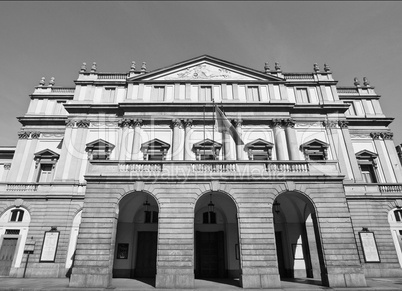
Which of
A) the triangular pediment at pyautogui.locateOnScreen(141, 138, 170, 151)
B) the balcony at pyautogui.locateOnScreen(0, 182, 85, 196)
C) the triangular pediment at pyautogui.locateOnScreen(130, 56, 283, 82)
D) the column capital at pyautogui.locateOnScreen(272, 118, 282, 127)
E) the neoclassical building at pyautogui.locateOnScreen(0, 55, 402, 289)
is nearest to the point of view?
the neoclassical building at pyautogui.locateOnScreen(0, 55, 402, 289)

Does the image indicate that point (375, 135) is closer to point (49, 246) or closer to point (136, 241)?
point (136, 241)

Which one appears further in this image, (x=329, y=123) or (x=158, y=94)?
(x=158, y=94)

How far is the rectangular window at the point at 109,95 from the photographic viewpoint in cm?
2767

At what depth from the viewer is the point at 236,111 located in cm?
2638

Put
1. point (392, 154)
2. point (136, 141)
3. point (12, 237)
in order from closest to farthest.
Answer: point (12, 237) → point (136, 141) → point (392, 154)

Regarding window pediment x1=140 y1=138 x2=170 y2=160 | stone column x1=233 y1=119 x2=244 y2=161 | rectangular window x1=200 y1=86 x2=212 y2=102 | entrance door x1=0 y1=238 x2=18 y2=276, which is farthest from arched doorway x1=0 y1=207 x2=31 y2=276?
rectangular window x1=200 y1=86 x2=212 y2=102

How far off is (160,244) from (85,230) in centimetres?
429

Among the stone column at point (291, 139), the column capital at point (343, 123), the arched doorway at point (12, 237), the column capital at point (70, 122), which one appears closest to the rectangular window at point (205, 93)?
the stone column at point (291, 139)

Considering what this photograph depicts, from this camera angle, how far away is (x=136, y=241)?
20.2m

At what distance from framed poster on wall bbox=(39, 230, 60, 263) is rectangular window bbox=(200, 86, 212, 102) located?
17.7m

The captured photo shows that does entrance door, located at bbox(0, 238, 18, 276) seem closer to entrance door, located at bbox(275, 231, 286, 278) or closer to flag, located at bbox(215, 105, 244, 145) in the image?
flag, located at bbox(215, 105, 244, 145)

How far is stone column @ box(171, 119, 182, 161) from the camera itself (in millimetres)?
24244

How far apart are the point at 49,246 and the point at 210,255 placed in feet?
42.1

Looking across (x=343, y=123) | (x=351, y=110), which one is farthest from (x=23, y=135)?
(x=351, y=110)
